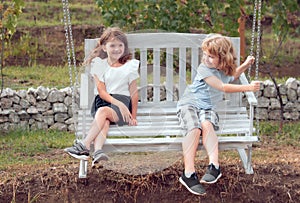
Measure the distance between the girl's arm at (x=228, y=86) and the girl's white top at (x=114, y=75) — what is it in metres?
0.58

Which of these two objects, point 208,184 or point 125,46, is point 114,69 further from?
point 208,184

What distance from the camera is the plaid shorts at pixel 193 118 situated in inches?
224

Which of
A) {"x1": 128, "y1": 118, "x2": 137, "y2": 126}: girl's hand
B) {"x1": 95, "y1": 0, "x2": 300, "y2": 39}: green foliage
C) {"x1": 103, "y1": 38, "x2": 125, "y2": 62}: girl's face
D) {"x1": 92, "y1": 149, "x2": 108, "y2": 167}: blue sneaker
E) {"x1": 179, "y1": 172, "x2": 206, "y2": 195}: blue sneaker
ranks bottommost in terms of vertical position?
{"x1": 179, "y1": 172, "x2": 206, "y2": 195}: blue sneaker

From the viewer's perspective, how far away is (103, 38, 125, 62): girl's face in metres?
5.93

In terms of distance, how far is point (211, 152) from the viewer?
559 cm

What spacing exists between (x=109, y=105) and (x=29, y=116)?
2150 millimetres

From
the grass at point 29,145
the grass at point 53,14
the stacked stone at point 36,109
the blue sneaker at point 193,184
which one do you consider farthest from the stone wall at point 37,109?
the grass at point 53,14

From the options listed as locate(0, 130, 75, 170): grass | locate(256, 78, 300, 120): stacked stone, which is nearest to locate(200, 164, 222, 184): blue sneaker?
locate(0, 130, 75, 170): grass

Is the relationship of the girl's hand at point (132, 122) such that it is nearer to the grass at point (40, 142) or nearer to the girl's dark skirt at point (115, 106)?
the girl's dark skirt at point (115, 106)

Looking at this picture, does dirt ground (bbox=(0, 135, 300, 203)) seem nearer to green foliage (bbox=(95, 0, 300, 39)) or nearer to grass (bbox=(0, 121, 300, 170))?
grass (bbox=(0, 121, 300, 170))

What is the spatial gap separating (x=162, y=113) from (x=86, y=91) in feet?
2.35

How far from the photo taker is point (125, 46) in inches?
237

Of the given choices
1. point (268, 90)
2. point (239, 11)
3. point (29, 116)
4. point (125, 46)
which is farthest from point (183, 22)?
point (125, 46)

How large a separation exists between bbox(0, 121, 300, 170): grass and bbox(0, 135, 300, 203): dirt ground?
569 mm
